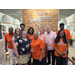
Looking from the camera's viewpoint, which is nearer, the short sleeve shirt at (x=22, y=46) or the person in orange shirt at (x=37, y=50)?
the short sleeve shirt at (x=22, y=46)

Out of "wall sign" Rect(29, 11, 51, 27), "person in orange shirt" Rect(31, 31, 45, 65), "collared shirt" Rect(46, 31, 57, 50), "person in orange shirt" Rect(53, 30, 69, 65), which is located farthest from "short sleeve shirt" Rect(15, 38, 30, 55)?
"wall sign" Rect(29, 11, 51, 27)

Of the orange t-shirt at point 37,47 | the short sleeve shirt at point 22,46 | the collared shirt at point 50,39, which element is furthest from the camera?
the collared shirt at point 50,39

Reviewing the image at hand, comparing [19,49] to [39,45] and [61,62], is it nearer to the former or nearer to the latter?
[39,45]

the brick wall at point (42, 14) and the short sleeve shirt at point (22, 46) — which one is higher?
the brick wall at point (42, 14)

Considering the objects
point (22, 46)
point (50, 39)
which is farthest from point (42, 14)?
point (22, 46)

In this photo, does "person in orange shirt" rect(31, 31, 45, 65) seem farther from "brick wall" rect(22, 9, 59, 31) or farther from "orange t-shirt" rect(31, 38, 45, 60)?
"brick wall" rect(22, 9, 59, 31)

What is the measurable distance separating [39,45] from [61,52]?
0.62 metres

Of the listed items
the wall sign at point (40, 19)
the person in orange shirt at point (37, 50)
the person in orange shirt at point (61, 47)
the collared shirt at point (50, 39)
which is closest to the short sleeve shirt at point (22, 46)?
the person in orange shirt at point (37, 50)

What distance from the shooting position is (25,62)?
167cm

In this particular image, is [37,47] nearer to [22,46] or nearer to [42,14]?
[22,46]

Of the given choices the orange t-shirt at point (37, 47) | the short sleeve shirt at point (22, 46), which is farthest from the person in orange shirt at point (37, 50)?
the short sleeve shirt at point (22, 46)

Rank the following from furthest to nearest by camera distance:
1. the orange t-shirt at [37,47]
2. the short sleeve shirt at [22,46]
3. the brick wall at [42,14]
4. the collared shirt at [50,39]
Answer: the brick wall at [42,14] < the collared shirt at [50,39] < the orange t-shirt at [37,47] < the short sleeve shirt at [22,46]

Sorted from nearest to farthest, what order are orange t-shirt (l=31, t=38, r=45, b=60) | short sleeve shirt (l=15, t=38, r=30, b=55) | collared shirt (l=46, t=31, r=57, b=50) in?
short sleeve shirt (l=15, t=38, r=30, b=55), orange t-shirt (l=31, t=38, r=45, b=60), collared shirt (l=46, t=31, r=57, b=50)

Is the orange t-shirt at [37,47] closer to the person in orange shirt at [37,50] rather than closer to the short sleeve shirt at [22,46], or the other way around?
the person in orange shirt at [37,50]
